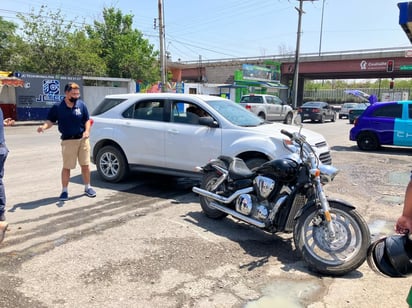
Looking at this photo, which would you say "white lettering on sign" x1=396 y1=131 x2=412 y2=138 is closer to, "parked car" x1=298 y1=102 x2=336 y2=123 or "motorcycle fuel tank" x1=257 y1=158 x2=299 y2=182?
"motorcycle fuel tank" x1=257 y1=158 x2=299 y2=182

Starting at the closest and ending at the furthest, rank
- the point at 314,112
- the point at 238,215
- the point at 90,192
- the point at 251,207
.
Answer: the point at 251,207 < the point at 238,215 < the point at 90,192 < the point at 314,112

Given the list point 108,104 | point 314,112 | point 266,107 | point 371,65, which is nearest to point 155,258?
point 108,104

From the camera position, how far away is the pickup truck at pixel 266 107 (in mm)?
23750

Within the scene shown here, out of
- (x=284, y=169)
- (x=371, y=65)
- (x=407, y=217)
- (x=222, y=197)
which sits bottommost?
(x=222, y=197)

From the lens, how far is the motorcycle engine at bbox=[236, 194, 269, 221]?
14.9 ft

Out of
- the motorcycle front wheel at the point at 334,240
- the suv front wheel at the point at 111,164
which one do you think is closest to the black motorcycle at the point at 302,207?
the motorcycle front wheel at the point at 334,240

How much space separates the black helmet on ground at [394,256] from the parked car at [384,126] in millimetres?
11499

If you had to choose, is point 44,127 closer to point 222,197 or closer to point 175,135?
point 175,135

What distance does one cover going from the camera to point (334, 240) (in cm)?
395

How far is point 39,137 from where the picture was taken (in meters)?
15.6

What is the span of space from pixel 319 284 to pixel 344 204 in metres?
0.82

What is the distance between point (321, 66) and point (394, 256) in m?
49.2

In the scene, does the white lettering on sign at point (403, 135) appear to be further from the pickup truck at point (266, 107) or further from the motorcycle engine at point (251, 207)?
the pickup truck at point (266, 107)

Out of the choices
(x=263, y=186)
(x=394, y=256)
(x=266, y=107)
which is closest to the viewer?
(x=394, y=256)
